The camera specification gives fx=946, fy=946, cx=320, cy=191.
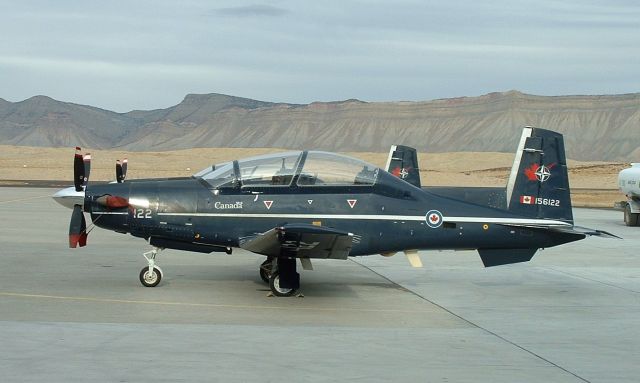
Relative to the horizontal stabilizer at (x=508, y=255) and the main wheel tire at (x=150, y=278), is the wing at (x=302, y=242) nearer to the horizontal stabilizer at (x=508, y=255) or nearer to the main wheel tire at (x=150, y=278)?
the main wheel tire at (x=150, y=278)

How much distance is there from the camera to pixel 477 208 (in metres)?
14.9

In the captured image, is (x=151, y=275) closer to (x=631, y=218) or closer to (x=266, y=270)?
(x=266, y=270)

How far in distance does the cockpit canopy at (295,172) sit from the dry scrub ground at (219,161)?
35.8 metres

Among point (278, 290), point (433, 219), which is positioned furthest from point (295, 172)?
point (433, 219)

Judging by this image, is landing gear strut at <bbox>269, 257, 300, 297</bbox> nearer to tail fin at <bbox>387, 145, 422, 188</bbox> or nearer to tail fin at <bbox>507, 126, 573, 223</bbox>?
tail fin at <bbox>507, 126, 573, 223</bbox>

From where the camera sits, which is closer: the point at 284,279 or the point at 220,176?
the point at 284,279

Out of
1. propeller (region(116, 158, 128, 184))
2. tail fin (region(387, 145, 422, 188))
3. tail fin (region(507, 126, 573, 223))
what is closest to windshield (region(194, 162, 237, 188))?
propeller (region(116, 158, 128, 184))

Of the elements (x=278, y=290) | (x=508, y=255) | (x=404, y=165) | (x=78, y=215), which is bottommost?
(x=278, y=290)

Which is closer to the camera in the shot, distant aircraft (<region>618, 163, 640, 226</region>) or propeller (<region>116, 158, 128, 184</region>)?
propeller (<region>116, 158, 128, 184</region>)

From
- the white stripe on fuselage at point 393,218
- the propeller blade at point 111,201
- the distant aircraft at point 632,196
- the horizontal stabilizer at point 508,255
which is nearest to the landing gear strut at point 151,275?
the white stripe on fuselage at point 393,218

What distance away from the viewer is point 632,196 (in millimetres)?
32281

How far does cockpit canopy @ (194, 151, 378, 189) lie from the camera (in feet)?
47.1

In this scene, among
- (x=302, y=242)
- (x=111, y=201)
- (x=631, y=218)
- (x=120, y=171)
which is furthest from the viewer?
(x=631, y=218)

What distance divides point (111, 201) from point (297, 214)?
275cm
